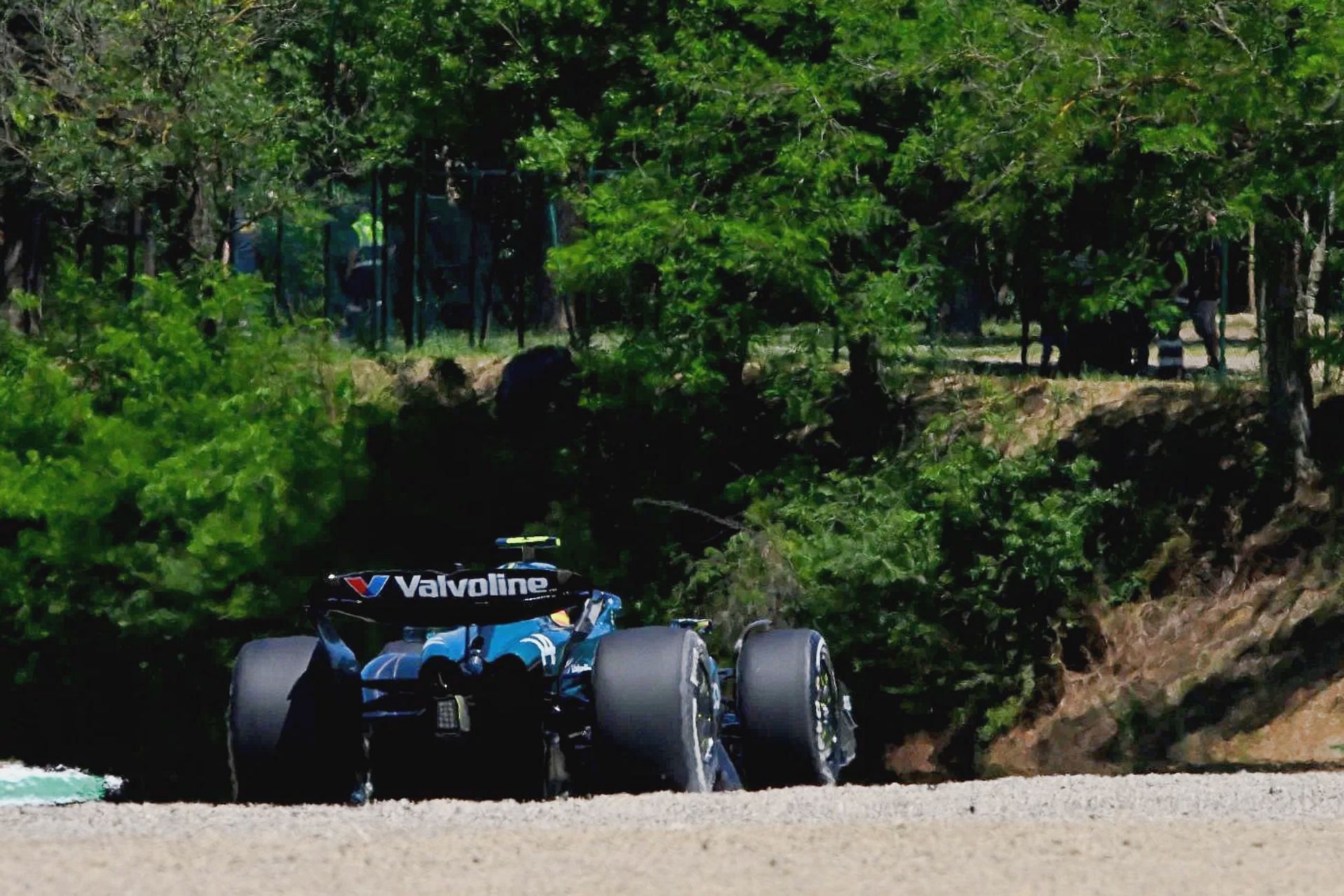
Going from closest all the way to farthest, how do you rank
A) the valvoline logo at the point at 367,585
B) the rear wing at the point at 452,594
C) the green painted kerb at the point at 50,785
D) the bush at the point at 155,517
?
the rear wing at the point at 452,594
the valvoline logo at the point at 367,585
the green painted kerb at the point at 50,785
the bush at the point at 155,517

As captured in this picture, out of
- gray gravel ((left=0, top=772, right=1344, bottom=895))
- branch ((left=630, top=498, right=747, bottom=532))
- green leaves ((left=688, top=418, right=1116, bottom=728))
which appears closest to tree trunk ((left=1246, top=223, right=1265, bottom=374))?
green leaves ((left=688, top=418, right=1116, bottom=728))

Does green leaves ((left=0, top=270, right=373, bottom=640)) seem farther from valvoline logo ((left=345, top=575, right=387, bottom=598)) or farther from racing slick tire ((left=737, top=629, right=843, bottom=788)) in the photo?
valvoline logo ((left=345, top=575, right=387, bottom=598))

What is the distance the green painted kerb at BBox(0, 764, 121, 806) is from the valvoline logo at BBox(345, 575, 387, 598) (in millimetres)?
6500

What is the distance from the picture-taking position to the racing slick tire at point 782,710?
43.7 ft

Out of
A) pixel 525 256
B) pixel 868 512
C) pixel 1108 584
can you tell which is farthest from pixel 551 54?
pixel 1108 584

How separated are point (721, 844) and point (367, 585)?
371 cm

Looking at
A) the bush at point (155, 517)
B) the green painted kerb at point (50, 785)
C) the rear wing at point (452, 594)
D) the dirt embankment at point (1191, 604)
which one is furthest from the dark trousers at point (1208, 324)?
the rear wing at point (452, 594)

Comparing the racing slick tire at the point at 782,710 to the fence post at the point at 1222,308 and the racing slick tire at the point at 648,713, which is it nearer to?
the racing slick tire at the point at 648,713

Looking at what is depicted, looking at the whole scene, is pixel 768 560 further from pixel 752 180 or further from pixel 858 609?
pixel 752 180

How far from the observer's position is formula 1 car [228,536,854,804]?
40.4 ft

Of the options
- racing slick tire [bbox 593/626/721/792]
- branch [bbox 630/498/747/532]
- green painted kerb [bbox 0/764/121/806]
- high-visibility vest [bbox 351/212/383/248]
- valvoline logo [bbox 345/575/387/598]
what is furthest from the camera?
high-visibility vest [bbox 351/212/383/248]

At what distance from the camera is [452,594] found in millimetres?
12562

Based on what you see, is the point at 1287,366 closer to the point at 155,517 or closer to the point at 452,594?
the point at 155,517

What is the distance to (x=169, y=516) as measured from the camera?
90.3ft
